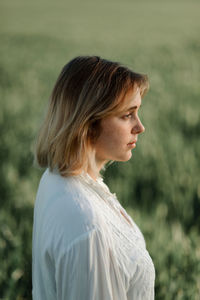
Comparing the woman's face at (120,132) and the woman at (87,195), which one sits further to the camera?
the woman's face at (120,132)

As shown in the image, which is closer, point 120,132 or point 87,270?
point 87,270

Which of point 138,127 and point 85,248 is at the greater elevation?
point 138,127

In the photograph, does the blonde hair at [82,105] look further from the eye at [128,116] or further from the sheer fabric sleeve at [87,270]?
the sheer fabric sleeve at [87,270]

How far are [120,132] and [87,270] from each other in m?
0.46

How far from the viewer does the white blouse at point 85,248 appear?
111cm

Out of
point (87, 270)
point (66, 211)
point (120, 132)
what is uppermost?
point (120, 132)

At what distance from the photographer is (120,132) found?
1.35 m

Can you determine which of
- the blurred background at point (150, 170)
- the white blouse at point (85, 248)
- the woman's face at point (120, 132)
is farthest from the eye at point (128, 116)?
the blurred background at point (150, 170)

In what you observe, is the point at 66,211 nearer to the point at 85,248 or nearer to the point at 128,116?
the point at 85,248

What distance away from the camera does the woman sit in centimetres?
112

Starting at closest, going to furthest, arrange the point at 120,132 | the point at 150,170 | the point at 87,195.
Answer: the point at 87,195 → the point at 120,132 → the point at 150,170

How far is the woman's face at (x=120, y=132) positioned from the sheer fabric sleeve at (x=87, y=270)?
34 cm

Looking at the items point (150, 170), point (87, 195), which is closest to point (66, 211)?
point (87, 195)

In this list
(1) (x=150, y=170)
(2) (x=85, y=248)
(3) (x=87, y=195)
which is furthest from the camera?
(1) (x=150, y=170)
